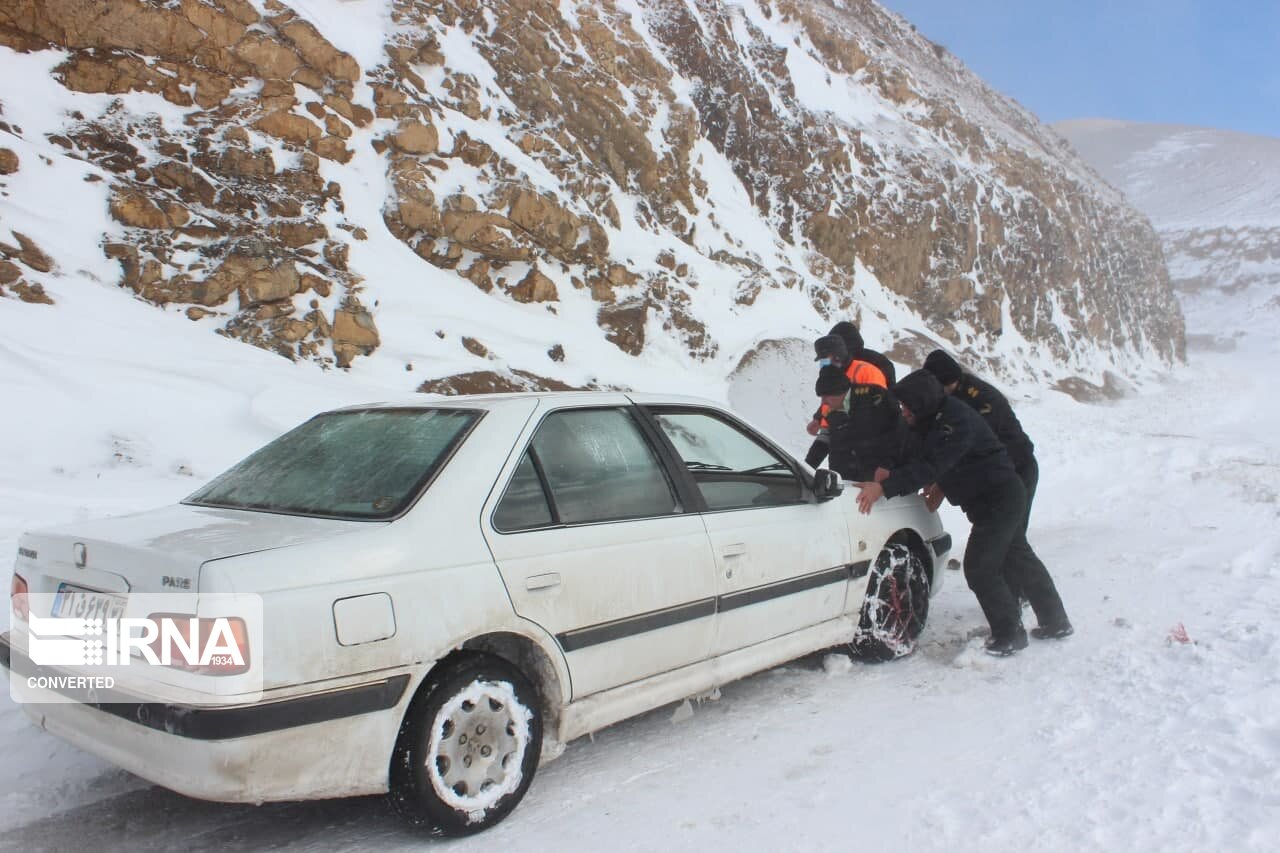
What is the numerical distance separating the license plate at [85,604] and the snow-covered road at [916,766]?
0.76 metres

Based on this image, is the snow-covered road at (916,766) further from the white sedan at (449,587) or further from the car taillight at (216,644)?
the car taillight at (216,644)

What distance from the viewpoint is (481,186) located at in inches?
599

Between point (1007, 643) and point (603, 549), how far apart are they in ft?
8.55

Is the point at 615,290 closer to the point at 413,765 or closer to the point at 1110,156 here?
the point at 413,765

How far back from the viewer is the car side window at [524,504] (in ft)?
9.77

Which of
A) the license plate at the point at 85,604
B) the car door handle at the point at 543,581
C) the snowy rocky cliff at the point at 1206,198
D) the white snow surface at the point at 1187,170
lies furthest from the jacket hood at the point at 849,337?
the white snow surface at the point at 1187,170

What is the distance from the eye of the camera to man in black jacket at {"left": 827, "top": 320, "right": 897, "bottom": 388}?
19.1 feet

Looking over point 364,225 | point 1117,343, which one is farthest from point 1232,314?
point 364,225

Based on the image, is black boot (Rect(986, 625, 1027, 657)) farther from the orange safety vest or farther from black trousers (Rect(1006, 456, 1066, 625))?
the orange safety vest

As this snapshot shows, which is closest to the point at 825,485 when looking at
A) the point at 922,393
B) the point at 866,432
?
the point at 922,393

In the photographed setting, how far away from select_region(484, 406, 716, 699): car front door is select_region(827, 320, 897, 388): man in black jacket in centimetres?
263

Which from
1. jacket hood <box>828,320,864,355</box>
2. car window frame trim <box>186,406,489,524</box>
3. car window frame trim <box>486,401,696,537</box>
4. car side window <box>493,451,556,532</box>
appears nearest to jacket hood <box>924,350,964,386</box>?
jacket hood <box>828,320,864,355</box>

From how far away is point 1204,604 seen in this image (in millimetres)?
5145

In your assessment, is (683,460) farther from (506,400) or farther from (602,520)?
(506,400)
